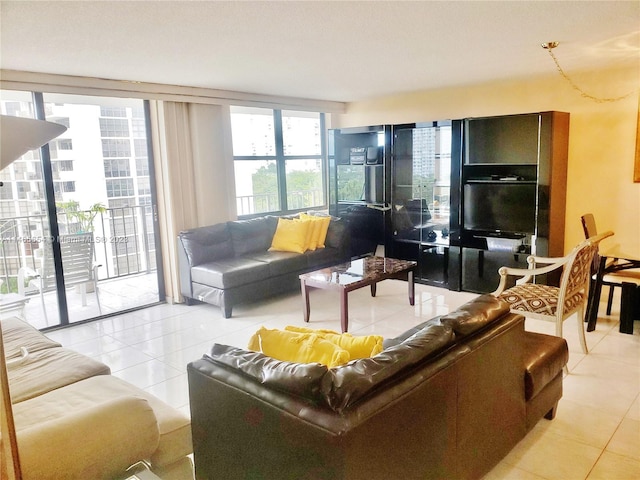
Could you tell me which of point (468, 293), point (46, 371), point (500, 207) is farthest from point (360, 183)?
point (46, 371)

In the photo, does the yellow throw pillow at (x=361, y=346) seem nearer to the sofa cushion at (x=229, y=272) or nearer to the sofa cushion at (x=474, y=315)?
the sofa cushion at (x=474, y=315)

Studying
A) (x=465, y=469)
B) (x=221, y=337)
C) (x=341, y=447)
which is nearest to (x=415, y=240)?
(x=221, y=337)

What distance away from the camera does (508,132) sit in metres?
4.88

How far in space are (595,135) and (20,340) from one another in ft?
16.1

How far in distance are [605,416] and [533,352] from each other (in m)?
0.68

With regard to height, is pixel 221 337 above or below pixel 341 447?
below

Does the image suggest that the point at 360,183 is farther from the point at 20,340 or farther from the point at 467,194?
the point at 20,340

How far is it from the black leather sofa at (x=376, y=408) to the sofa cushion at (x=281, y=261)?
2997 millimetres

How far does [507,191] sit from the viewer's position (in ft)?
16.3

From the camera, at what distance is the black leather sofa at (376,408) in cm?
149

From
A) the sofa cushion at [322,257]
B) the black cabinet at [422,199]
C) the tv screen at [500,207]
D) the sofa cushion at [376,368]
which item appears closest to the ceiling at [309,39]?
the black cabinet at [422,199]

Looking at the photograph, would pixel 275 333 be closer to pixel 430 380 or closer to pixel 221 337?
pixel 430 380

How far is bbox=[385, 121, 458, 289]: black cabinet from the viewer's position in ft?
17.7

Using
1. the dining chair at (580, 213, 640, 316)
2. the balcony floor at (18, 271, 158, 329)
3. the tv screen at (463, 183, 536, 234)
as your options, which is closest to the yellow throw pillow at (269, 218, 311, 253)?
the balcony floor at (18, 271, 158, 329)
